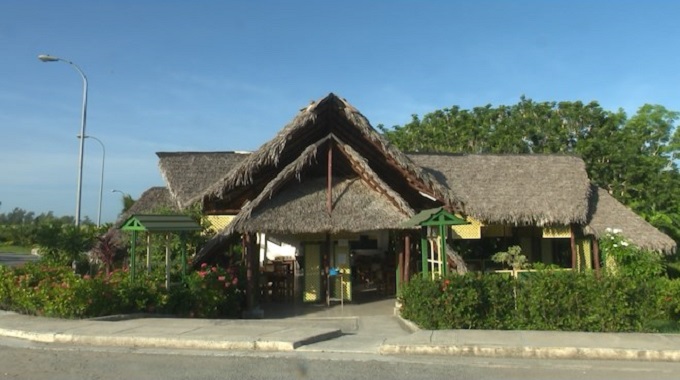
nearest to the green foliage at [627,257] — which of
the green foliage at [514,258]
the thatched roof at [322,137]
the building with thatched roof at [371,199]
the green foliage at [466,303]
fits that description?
the building with thatched roof at [371,199]

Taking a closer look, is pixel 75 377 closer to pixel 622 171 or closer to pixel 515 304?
pixel 515 304

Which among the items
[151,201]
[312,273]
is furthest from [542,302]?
[151,201]

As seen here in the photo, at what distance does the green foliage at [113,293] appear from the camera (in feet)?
38.9

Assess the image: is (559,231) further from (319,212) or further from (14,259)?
(14,259)

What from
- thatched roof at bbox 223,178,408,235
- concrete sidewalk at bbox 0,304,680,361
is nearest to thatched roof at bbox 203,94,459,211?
thatched roof at bbox 223,178,408,235

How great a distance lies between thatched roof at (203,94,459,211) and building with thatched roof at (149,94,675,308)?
0.13ft

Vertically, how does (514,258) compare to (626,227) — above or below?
below

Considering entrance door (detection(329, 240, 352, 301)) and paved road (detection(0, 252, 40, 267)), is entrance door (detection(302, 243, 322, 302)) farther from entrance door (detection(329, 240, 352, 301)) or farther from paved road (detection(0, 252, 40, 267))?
paved road (detection(0, 252, 40, 267))

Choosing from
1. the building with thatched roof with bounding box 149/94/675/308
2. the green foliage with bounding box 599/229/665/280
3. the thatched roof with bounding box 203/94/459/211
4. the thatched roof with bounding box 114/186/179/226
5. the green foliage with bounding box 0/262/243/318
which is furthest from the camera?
the thatched roof with bounding box 114/186/179/226

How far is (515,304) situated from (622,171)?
91.0 ft

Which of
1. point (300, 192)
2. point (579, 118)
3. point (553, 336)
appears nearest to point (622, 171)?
point (579, 118)

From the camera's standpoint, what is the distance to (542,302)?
422 inches

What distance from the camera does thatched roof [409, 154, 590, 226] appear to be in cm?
1825

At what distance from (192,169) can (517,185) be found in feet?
37.0
